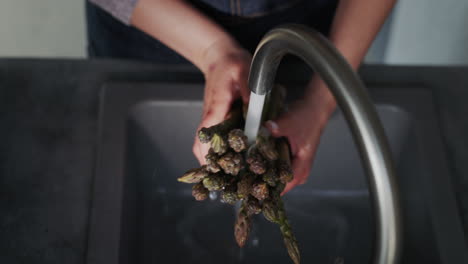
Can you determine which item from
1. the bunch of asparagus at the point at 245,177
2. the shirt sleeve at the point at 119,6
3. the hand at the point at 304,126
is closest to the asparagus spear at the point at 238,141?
the bunch of asparagus at the point at 245,177

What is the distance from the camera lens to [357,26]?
0.70m

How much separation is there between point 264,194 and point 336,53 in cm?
21

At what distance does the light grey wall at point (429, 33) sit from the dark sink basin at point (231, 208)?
0.42 m


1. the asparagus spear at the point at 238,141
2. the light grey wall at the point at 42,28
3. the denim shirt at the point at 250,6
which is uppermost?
the denim shirt at the point at 250,6

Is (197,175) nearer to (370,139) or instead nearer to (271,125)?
(271,125)

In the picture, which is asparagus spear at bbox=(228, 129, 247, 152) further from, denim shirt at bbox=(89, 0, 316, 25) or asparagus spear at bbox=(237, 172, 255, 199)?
denim shirt at bbox=(89, 0, 316, 25)

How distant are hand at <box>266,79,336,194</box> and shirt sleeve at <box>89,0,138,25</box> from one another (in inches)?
11.4

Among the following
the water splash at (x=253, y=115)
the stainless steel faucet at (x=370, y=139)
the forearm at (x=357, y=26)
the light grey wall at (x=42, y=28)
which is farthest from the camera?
the light grey wall at (x=42, y=28)

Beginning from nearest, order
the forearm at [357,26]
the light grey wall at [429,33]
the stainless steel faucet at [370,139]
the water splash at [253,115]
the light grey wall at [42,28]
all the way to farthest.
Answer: the stainless steel faucet at [370,139] < the water splash at [253,115] < the forearm at [357,26] < the light grey wall at [429,33] < the light grey wall at [42,28]

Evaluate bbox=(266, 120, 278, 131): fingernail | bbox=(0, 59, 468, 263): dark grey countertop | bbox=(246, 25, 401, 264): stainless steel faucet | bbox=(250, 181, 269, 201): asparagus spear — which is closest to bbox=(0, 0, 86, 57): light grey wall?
bbox=(0, 59, 468, 263): dark grey countertop

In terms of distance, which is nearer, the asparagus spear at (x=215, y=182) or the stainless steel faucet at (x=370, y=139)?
the stainless steel faucet at (x=370, y=139)

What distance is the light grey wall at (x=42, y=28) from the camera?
1608 millimetres

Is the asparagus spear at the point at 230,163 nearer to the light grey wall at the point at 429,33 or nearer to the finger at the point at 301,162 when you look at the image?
the finger at the point at 301,162

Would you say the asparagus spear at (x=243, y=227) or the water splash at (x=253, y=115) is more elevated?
the water splash at (x=253, y=115)
